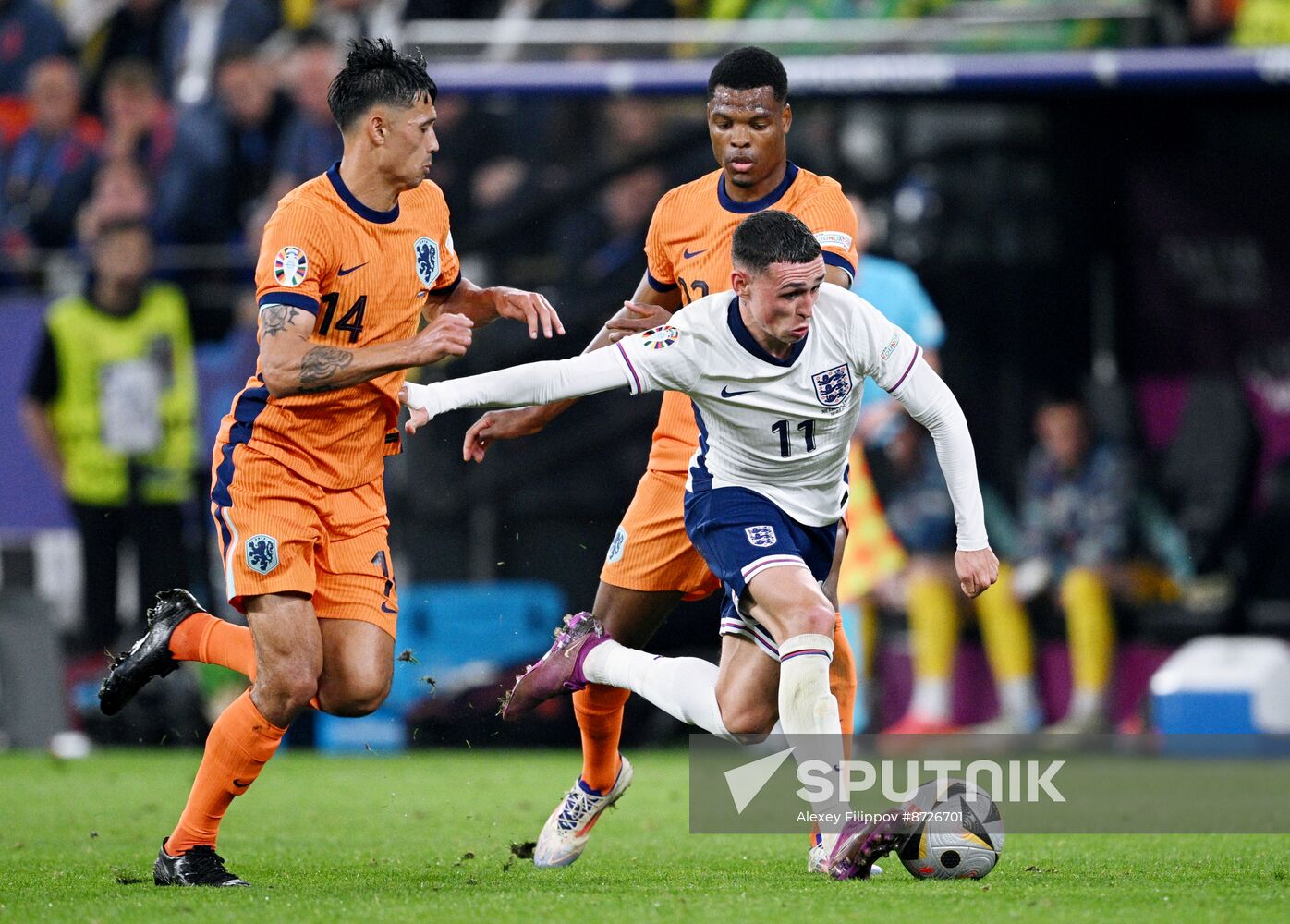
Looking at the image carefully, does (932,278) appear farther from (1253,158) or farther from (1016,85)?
(1253,158)

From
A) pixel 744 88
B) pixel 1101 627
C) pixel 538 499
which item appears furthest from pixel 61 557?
pixel 744 88

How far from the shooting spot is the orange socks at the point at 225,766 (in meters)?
5.95

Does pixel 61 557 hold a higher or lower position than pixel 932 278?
lower

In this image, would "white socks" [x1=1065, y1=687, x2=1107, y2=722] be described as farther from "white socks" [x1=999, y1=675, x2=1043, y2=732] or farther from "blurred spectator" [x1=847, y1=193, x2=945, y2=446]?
"blurred spectator" [x1=847, y1=193, x2=945, y2=446]

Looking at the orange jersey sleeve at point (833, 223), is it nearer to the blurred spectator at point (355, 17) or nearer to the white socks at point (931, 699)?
the white socks at point (931, 699)

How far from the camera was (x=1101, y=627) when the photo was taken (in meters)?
11.4

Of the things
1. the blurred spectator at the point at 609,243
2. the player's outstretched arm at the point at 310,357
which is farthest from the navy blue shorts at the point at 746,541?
the blurred spectator at the point at 609,243

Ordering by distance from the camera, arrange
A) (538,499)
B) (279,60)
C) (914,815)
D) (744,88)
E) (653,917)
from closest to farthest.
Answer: (653,917)
(914,815)
(744,88)
(538,499)
(279,60)

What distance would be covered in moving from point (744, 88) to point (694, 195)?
491mm

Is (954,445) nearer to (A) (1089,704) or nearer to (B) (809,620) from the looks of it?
(B) (809,620)

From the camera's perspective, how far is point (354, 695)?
604 centimetres

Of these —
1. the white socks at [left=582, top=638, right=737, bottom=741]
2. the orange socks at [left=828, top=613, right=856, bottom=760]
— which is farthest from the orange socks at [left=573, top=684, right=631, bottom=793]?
the orange socks at [left=828, top=613, right=856, bottom=760]

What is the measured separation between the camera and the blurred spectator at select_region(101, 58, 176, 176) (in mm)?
13094

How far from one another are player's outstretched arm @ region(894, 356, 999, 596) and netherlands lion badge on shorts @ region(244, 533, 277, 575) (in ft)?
6.56
